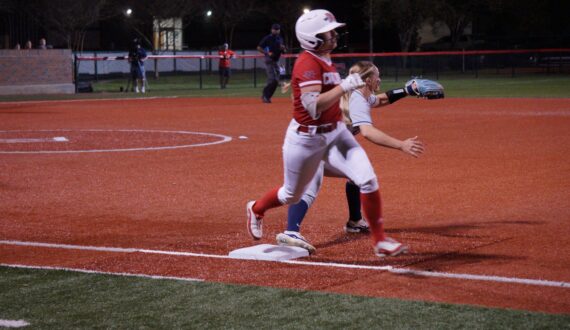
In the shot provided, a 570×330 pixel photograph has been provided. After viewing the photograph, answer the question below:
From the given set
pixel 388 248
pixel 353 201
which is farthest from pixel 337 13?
pixel 388 248

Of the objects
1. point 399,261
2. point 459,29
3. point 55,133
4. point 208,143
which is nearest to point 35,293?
point 399,261

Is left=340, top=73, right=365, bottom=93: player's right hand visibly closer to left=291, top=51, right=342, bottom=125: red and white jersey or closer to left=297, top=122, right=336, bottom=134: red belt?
left=291, top=51, right=342, bottom=125: red and white jersey

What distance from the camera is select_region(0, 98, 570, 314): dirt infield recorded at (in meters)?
7.58

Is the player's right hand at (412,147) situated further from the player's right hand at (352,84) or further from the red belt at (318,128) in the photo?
the player's right hand at (352,84)

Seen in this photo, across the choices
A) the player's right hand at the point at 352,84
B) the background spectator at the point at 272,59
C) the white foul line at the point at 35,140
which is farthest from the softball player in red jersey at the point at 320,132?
the background spectator at the point at 272,59

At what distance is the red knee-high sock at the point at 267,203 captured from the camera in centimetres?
841

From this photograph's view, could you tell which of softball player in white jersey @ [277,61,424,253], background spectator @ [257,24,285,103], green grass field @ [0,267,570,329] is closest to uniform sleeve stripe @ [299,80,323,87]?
softball player in white jersey @ [277,61,424,253]

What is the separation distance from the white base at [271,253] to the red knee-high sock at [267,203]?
1.10 ft

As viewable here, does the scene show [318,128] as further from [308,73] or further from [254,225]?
[254,225]

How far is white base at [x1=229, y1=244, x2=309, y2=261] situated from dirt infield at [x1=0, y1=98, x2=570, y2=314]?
179 millimetres

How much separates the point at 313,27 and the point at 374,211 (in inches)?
61.2

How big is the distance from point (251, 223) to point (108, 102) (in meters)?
25.0

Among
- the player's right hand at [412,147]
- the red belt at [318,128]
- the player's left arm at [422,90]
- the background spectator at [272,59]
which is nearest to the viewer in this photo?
the red belt at [318,128]

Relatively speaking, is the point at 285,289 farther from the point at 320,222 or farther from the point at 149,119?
the point at 149,119
